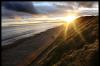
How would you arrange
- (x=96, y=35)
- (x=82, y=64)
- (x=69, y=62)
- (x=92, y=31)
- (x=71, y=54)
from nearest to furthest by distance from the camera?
(x=82, y=64) < (x=69, y=62) < (x=71, y=54) < (x=96, y=35) < (x=92, y=31)

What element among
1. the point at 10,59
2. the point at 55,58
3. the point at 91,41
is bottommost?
the point at 10,59

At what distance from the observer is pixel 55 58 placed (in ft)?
32.0

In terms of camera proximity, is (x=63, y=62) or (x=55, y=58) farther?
(x=55, y=58)

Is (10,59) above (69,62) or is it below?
below

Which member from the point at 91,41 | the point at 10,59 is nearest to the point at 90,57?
the point at 91,41

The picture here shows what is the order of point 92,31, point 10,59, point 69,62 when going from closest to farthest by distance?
1. point 69,62
2. point 92,31
3. point 10,59

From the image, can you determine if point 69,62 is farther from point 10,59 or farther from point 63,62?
point 10,59

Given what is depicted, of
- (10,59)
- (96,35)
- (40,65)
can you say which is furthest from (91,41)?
(10,59)

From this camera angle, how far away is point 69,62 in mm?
8352


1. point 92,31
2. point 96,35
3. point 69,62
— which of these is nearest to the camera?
point 69,62

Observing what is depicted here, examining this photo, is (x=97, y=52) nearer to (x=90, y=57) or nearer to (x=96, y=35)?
(x=90, y=57)

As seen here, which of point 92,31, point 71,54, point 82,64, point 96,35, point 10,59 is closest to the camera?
point 82,64

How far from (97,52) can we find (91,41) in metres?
1.47

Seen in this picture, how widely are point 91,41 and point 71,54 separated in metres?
1.05
